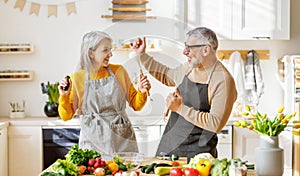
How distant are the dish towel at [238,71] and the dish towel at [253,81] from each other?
1.8 inches

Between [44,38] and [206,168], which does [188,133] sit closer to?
[206,168]

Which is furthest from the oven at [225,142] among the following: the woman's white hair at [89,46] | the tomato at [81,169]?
the tomato at [81,169]

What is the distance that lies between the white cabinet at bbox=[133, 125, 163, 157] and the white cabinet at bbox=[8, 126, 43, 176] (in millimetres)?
1603

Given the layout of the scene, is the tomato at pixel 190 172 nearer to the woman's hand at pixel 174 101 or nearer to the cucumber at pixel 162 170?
the cucumber at pixel 162 170

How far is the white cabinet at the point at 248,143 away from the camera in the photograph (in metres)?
4.99

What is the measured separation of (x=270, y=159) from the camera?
2.92m

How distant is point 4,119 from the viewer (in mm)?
5102

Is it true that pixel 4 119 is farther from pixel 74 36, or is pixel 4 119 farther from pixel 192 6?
pixel 192 6

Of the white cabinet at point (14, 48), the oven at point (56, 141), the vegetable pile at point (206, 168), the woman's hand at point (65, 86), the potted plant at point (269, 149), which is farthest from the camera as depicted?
the white cabinet at point (14, 48)

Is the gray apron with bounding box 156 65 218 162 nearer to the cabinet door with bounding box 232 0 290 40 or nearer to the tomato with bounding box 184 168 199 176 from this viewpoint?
the tomato with bounding box 184 168 199 176

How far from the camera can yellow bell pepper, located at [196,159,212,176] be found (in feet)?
9.41

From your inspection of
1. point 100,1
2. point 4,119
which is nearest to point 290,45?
point 100,1

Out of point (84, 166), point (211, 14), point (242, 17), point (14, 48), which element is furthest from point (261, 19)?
point (84, 166)

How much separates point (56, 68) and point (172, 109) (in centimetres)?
228
